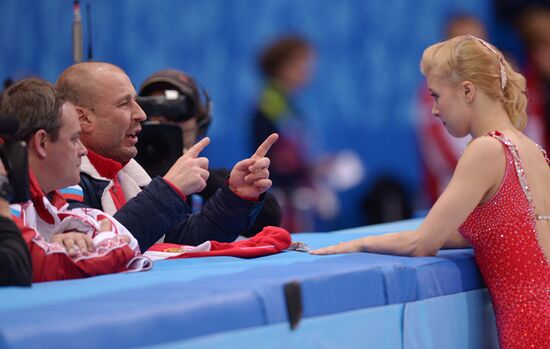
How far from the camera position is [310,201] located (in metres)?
5.96

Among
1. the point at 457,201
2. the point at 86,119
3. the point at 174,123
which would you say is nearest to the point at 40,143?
the point at 86,119

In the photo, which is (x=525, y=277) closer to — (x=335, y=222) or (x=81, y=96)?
(x=81, y=96)

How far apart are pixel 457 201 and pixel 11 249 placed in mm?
1126

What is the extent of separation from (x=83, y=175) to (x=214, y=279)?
34.7 inches

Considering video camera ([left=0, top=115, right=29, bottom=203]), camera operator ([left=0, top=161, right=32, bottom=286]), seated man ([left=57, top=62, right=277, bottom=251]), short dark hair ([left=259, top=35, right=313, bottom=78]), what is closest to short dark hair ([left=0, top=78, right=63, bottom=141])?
video camera ([left=0, top=115, right=29, bottom=203])

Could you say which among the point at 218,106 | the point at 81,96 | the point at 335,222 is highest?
the point at 81,96

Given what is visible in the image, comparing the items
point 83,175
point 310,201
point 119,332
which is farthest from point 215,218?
point 310,201

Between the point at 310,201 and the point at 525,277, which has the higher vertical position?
the point at 525,277

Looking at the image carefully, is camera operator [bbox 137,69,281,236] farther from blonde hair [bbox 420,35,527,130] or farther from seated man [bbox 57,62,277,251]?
blonde hair [bbox 420,35,527,130]

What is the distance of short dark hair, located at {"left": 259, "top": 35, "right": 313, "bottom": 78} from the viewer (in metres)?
6.02

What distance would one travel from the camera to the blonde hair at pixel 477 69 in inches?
99.6

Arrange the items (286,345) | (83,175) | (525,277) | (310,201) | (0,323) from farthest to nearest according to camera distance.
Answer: (310,201) < (83,175) < (525,277) < (286,345) < (0,323)

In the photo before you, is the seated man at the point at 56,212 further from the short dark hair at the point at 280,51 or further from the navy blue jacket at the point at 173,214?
the short dark hair at the point at 280,51

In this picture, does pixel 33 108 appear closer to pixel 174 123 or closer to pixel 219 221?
pixel 219 221
